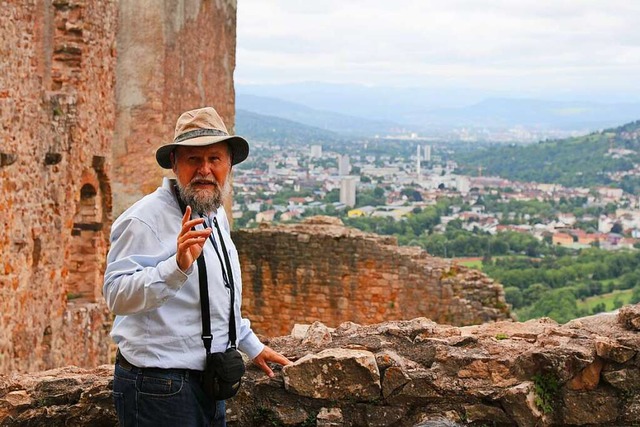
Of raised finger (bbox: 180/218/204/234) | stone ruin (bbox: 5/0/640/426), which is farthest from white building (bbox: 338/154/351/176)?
raised finger (bbox: 180/218/204/234)

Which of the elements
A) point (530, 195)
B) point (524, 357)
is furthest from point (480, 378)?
point (530, 195)

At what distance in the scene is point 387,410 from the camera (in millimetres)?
5246

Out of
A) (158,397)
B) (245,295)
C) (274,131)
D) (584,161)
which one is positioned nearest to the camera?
(158,397)

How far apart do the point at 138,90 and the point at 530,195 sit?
54479 millimetres

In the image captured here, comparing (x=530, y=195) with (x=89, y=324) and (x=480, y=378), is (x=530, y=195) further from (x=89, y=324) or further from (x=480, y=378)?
(x=480, y=378)

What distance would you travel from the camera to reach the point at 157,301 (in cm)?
420

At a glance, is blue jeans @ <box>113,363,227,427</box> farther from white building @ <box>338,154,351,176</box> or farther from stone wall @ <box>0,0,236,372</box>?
white building @ <box>338,154,351,176</box>

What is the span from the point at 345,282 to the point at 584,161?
2434 inches

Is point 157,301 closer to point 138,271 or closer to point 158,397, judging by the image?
point 138,271

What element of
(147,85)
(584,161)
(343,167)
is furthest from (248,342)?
(584,161)

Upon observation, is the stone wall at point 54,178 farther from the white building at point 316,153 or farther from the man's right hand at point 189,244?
the white building at point 316,153

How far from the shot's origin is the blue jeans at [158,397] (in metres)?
4.35

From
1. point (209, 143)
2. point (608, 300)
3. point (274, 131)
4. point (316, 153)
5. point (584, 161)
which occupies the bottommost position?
point (608, 300)

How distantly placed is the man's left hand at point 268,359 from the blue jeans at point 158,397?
2.50 ft
